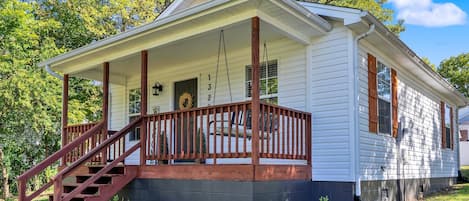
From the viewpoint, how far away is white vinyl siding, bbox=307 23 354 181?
6.77m

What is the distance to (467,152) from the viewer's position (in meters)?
22.9

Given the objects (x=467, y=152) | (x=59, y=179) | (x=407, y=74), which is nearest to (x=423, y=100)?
(x=407, y=74)

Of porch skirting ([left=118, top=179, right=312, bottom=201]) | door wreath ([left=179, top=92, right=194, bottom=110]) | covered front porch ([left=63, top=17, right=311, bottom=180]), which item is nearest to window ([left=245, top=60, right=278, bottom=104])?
covered front porch ([left=63, top=17, right=311, bottom=180])

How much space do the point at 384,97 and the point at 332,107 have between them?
1803mm

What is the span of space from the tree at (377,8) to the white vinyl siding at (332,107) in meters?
12.3

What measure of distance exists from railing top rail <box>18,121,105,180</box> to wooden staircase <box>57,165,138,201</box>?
0.46 metres

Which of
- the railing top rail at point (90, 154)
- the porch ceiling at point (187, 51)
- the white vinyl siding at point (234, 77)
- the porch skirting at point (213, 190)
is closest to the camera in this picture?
the porch skirting at point (213, 190)

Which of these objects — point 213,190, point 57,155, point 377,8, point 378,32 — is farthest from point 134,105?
point 377,8

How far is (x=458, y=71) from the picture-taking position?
29250 mm

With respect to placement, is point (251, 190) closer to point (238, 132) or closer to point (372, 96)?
point (238, 132)

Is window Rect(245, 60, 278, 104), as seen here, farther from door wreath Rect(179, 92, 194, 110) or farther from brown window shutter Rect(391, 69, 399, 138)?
brown window shutter Rect(391, 69, 399, 138)

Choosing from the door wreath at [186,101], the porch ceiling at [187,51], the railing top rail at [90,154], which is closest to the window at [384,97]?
the porch ceiling at [187,51]

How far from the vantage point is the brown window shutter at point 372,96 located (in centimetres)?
745

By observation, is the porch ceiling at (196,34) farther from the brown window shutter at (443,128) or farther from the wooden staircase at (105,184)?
the brown window shutter at (443,128)
